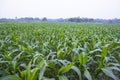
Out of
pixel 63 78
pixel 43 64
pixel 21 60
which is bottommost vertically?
pixel 21 60

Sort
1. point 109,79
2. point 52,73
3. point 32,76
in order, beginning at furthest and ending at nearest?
point 109,79
point 52,73
point 32,76

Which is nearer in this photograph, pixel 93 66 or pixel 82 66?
pixel 82 66

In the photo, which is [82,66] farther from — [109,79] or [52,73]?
[109,79]

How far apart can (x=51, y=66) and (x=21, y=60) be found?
96 centimetres

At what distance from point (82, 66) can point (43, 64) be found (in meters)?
0.55

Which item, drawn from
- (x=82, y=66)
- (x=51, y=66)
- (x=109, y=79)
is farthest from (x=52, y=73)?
(x=109, y=79)

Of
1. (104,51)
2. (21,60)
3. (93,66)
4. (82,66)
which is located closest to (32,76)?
(82,66)

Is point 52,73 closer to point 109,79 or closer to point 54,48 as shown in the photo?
point 109,79

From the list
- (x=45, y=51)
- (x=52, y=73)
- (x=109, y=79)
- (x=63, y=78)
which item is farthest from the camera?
(x=45, y=51)

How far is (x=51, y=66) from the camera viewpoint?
1.95 meters

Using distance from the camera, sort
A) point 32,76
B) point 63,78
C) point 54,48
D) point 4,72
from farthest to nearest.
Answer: point 54,48
point 4,72
point 63,78
point 32,76

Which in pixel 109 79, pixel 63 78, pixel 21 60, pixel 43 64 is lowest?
pixel 109 79

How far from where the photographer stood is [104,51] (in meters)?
2.12

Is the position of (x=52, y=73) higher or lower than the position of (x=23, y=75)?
lower
